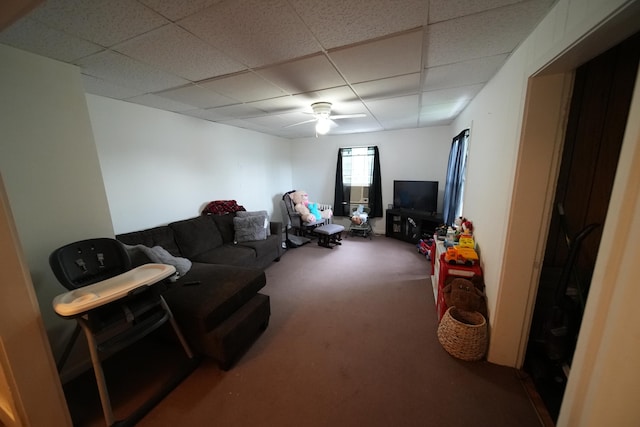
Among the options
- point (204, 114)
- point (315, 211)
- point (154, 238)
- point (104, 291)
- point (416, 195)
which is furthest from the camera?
point (315, 211)

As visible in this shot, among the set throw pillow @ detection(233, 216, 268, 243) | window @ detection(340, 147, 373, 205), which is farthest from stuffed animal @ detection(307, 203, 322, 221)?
throw pillow @ detection(233, 216, 268, 243)

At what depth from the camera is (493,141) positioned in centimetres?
187

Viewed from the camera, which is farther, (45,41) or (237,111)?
(237,111)

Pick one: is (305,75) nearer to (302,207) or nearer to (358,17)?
(358,17)

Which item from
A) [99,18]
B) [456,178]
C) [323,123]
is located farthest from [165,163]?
[456,178]

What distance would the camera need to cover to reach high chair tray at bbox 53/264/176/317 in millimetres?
1131

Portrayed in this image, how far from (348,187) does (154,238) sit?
389 cm

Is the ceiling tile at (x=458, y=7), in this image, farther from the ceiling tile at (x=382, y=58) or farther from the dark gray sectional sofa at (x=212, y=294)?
the dark gray sectional sofa at (x=212, y=294)

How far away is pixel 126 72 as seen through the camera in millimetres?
1767

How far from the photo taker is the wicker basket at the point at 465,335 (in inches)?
64.9

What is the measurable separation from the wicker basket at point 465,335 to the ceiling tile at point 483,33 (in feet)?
6.50

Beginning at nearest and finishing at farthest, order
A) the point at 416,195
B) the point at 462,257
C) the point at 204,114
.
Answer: the point at 462,257
the point at 204,114
the point at 416,195

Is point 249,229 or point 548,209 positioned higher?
point 548,209

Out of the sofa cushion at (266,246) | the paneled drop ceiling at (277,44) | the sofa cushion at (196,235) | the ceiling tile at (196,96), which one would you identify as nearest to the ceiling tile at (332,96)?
the paneled drop ceiling at (277,44)
